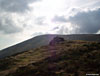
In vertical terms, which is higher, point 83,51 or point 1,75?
point 83,51

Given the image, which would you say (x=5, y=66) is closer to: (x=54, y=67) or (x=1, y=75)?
(x=1, y=75)

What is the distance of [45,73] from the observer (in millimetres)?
52000

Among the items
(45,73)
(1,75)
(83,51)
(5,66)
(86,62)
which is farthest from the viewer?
(5,66)

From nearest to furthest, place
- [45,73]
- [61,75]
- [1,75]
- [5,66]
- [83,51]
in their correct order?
[61,75] → [45,73] → [1,75] → [83,51] → [5,66]

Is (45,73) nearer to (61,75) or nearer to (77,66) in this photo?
(61,75)

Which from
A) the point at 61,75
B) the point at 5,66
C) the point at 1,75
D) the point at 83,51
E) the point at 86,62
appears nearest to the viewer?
the point at 61,75

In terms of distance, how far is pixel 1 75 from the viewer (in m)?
63.8

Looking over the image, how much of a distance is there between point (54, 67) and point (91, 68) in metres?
14.9

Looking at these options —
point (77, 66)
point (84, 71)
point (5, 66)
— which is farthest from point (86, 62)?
point (5, 66)

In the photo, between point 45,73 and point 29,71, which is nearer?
point 45,73

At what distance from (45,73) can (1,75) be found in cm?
2388

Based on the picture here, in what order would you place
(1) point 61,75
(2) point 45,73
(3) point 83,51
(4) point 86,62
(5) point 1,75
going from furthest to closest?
(3) point 83,51
(5) point 1,75
(4) point 86,62
(2) point 45,73
(1) point 61,75

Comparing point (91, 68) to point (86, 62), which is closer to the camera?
point (91, 68)

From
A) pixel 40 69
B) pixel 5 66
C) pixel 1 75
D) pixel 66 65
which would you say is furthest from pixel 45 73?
pixel 5 66
